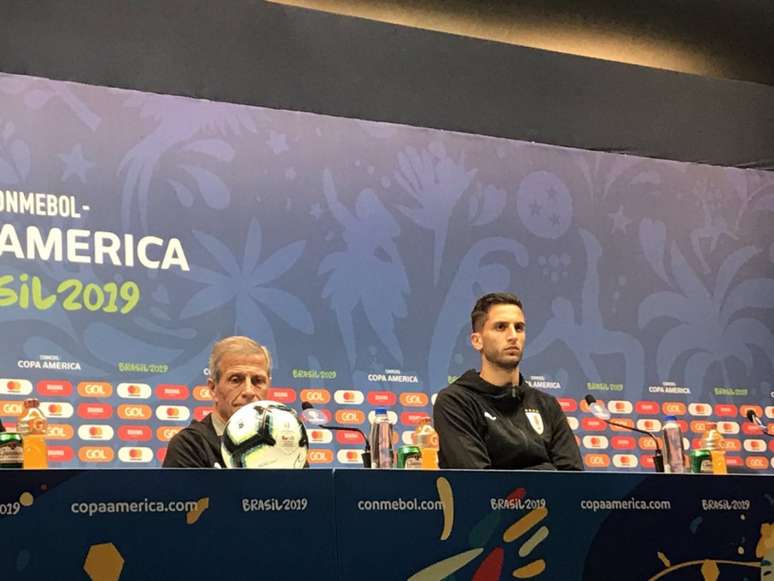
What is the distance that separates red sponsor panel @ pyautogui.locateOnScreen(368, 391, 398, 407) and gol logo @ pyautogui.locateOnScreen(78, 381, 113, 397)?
98 centimetres

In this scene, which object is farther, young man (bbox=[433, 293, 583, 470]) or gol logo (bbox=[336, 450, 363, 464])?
gol logo (bbox=[336, 450, 363, 464])

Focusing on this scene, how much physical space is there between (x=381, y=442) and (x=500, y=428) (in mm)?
520

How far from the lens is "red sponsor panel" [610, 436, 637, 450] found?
191 inches

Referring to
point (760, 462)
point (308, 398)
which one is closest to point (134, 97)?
point (308, 398)

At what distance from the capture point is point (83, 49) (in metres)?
4.16

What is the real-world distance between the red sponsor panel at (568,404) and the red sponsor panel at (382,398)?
0.75m

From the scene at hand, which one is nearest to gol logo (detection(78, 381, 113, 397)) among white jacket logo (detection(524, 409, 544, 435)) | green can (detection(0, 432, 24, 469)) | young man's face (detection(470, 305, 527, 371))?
young man's face (detection(470, 305, 527, 371))

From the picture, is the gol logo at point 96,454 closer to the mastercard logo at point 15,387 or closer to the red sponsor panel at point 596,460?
the mastercard logo at point 15,387

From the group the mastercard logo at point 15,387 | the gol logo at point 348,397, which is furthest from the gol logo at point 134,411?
the gol logo at point 348,397

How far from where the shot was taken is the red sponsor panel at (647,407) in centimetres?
489

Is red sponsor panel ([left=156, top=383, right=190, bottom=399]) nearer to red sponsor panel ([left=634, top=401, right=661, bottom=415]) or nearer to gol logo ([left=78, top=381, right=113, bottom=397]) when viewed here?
gol logo ([left=78, top=381, right=113, bottom=397])

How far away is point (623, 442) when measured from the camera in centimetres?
486

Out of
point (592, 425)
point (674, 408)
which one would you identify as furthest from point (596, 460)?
point (674, 408)

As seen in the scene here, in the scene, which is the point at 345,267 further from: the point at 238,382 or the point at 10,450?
the point at 10,450
